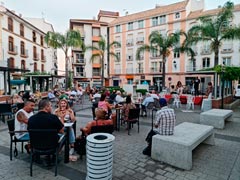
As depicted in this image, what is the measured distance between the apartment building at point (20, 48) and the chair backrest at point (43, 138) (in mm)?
13938

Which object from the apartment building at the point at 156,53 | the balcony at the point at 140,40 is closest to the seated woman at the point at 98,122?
the apartment building at the point at 156,53

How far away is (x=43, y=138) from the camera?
11.0ft

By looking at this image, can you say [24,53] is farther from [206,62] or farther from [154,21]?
[206,62]

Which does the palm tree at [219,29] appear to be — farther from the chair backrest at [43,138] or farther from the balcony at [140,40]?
the balcony at [140,40]

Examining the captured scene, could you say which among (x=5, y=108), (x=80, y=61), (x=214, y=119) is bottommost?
(x=214, y=119)

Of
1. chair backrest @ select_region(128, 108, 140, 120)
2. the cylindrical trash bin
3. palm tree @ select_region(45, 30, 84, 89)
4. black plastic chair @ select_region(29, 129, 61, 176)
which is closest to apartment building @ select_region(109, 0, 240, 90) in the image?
palm tree @ select_region(45, 30, 84, 89)

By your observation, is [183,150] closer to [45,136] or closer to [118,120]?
[45,136]

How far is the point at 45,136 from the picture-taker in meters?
3.33

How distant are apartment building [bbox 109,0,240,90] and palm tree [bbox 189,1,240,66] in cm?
1102

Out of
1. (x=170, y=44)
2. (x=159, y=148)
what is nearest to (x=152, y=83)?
(x=170, y=44)

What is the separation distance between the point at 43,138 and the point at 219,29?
17.5 meters

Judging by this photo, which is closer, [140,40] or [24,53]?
[24,53]

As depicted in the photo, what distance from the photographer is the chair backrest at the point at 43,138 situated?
330cm

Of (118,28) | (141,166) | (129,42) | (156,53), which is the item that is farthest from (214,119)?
(118,28)
